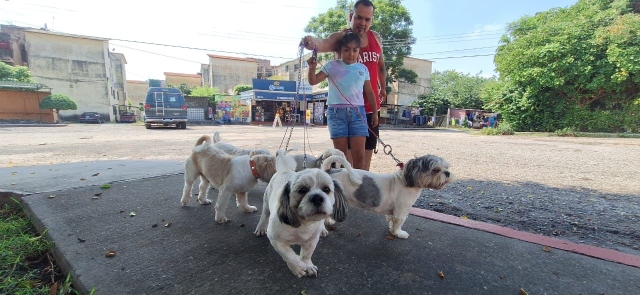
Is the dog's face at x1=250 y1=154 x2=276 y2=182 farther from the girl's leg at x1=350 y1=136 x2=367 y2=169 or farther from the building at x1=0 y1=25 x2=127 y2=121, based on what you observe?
the building at x1=0 y1=25 x2=127 y2=121

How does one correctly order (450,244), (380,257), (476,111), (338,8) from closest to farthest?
(380,257) → (450,244) → (338,8) → (476,111)

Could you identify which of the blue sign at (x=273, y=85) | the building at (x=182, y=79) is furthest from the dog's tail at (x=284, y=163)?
the building at (x=182, y=79)

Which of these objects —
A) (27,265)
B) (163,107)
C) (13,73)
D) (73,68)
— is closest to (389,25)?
(163,107)

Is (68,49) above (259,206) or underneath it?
above

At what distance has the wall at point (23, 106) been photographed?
23969 mm

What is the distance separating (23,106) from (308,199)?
34.5 meters

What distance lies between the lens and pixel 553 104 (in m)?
19.4

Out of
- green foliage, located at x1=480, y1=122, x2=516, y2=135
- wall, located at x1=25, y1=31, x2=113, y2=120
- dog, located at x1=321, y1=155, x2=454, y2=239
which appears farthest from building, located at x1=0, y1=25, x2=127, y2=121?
green foliage, located at x1=480, y1=122, x2=516, y2=135

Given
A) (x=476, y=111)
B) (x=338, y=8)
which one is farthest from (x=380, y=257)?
(x=476, y=111)

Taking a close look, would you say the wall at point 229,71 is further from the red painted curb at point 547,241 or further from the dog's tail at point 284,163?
the red painted curb at point 547,241

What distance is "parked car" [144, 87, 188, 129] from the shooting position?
61.1ft

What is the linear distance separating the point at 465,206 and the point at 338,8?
95.3 feet

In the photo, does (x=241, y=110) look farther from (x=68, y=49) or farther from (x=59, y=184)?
(x=59, y=184)

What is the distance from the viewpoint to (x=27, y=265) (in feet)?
A: 7.12
